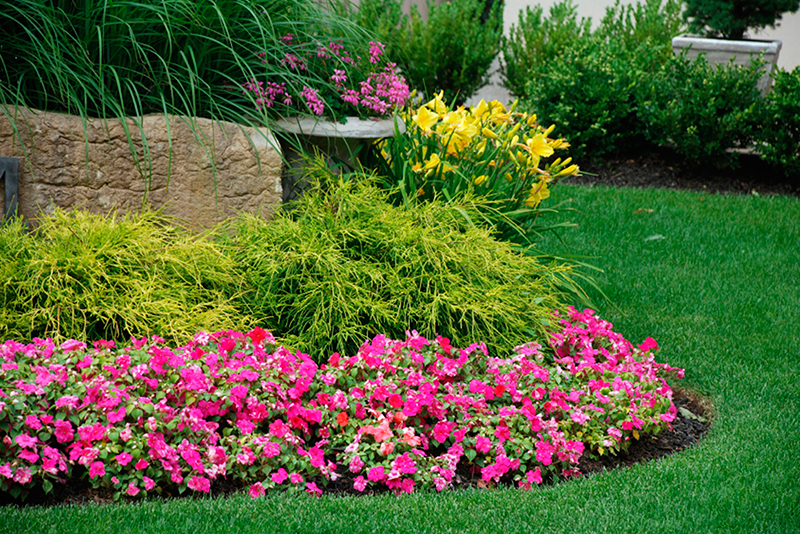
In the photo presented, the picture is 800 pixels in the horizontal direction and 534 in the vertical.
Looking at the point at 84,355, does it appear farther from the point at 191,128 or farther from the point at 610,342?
the point at 610,342

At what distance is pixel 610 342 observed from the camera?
12.4 ft

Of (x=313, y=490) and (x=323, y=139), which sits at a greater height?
(x=323, y=139)

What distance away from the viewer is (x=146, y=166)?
12.9ft

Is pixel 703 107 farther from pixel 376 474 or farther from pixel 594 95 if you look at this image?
pixel 376 474

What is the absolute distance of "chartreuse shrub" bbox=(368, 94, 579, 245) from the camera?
14.1ft

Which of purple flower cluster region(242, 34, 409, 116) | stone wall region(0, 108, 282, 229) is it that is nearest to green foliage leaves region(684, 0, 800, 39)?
purple flower cluster region(242, 34, 409, 116)

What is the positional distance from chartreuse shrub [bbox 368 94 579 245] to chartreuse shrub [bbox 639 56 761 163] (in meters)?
3.45

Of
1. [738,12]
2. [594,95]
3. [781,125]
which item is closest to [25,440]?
[594,95]

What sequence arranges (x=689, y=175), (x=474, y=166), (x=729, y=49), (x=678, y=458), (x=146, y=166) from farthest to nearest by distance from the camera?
(x=729, y=49), (x=689, y=175), (x=474, y=166), (x=146, y=166), (x=678, y=458)

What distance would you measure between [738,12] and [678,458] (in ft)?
24.7

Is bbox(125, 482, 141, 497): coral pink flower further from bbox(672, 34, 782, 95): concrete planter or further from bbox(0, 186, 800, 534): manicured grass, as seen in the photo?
bbox(672, 34, 782, 95): concrete planter

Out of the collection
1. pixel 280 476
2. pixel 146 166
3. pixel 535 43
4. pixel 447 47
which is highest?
pixel 535 43

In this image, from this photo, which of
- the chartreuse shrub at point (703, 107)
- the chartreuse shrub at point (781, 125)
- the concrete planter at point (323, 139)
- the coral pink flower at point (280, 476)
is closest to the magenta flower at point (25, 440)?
the coral pink flower at point (280, 476)

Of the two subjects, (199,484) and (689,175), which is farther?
(689,175)
